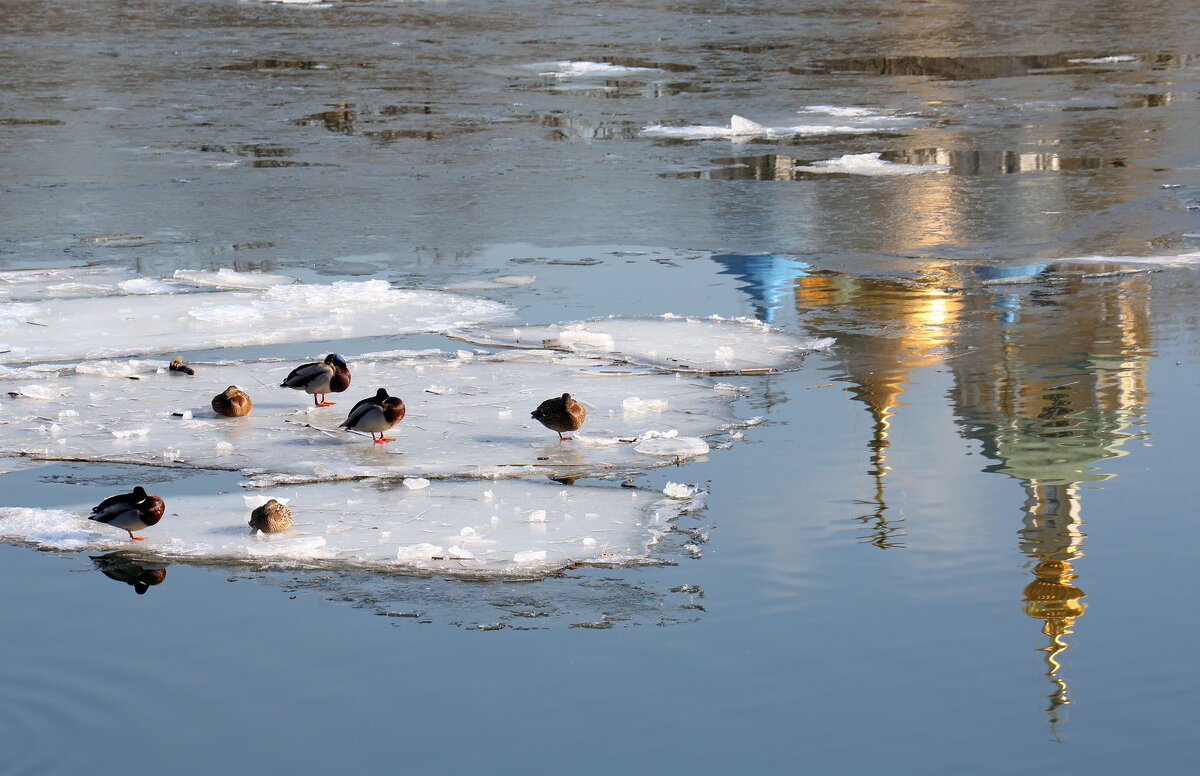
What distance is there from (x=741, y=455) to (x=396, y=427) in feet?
5.44

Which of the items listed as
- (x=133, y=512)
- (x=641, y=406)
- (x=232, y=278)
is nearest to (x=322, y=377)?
A: (x=641, y=406)

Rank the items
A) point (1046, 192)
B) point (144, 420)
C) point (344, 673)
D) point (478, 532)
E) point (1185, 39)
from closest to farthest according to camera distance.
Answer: point (344, 673) → point (478, 532) → point (144, 420) → point (1046, 192) → point (1185, 39)

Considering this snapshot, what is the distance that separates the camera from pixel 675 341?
9.29 m

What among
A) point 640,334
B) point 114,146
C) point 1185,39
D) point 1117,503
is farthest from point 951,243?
point 1185,39

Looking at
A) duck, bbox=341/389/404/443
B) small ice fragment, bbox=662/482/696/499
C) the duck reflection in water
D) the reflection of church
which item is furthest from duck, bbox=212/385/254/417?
the reflection of church

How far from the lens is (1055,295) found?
1012 cm

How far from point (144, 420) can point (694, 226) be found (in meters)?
5.64

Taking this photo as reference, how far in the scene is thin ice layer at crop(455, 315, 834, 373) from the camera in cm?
885

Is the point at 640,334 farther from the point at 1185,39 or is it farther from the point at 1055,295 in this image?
the point at 1185,39

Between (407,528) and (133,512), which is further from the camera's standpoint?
(407,528)

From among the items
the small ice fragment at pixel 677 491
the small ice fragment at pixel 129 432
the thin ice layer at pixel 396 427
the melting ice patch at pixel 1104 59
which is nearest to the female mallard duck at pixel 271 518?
the thin ice layer at pixel 396 427

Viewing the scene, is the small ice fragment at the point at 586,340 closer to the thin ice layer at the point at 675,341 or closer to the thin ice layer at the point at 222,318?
the thin ice layer at the point at 675,341

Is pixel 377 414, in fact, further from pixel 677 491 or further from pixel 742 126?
pixel 742 126

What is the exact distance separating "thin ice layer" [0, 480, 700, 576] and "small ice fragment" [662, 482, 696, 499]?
0.04 m
